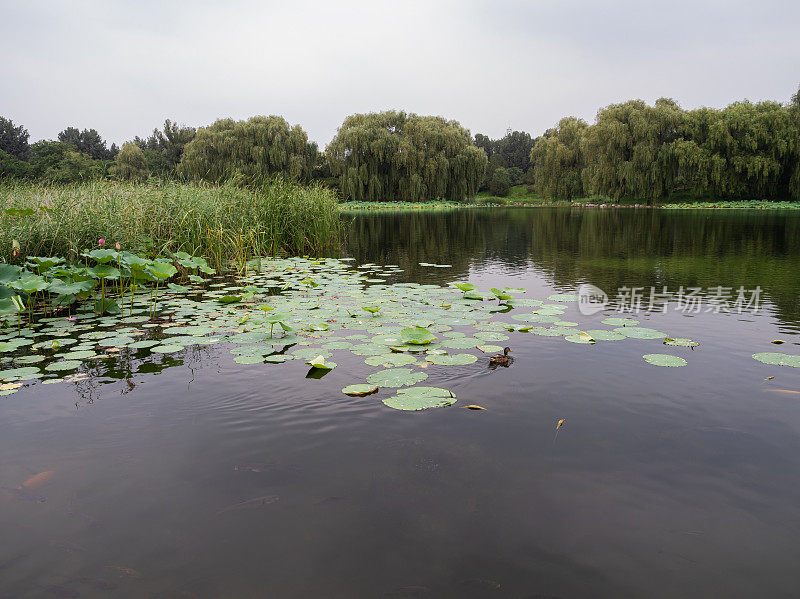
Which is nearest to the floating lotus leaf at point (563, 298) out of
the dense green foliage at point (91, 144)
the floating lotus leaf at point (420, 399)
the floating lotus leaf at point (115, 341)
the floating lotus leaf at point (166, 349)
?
the floating lotus leaf at point (420, 399)

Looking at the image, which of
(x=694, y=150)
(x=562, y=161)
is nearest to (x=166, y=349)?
(x=694, y=150)

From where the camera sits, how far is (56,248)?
5.63 metres

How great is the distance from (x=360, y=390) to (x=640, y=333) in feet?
8.42

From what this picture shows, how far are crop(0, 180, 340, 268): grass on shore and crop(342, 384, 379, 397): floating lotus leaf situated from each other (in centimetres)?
385

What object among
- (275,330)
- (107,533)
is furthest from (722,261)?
(107,533)

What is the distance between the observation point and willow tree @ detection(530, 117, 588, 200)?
34.8 m

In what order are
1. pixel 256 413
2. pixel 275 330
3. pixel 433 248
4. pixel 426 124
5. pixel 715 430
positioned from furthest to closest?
pixel 426 124, pixel 433 248, pixel 275 330, pixel 256 413, pixel 715 430

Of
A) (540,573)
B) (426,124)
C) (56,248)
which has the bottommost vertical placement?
(540,573)

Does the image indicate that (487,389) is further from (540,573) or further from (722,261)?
(722,261)

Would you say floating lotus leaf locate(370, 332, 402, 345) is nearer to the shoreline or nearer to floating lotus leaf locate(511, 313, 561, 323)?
floating lotus leaf locate(511, 313, 561, 323)

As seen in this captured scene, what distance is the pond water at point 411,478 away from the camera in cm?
153

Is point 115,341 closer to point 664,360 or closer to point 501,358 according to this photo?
point 501,358

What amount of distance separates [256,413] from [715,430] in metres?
2.38

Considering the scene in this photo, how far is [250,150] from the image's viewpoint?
28.9 metres
